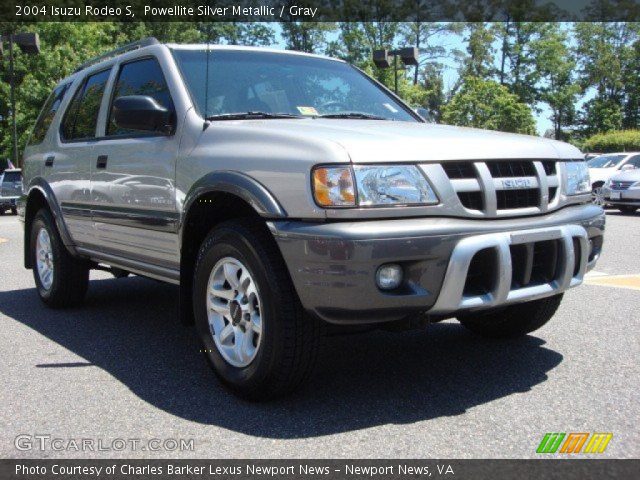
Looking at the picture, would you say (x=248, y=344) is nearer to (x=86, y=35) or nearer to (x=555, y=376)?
(x=555, y=376)

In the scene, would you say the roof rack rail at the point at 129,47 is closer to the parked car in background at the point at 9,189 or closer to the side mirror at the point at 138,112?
the side mirror at the point at 138,112

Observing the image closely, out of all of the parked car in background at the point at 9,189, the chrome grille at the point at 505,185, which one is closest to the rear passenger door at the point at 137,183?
the chrome grille at the point at 505,185

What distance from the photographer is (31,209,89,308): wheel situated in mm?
5832

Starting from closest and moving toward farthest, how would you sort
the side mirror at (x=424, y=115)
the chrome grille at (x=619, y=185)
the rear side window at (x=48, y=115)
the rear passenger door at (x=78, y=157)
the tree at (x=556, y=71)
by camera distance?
the side mirror at (x=424, y=115) < the rear passenger door at (x=78, y=157) < the rear side window at (x=48, y=115) < the chrome grille at (x=619, y=185) < the tree at (x=556, y=71)

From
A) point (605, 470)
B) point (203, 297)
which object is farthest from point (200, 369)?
point (605, 470)

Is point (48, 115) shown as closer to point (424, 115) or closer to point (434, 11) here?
point (424, 115)

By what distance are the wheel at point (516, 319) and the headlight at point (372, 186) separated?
132cm

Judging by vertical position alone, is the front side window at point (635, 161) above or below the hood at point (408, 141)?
below

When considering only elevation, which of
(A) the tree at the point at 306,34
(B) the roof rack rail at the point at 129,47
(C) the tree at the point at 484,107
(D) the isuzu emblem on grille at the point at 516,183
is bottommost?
(D) the isuzu emblem on grille at the point at 516,183

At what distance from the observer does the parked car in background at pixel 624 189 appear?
57.5ft

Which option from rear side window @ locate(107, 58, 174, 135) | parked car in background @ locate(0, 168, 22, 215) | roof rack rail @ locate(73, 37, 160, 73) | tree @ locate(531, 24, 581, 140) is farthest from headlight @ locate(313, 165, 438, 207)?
tree @ locate(531, 24, 581, 140)

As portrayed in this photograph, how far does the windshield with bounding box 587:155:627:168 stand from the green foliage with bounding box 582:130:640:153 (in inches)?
813

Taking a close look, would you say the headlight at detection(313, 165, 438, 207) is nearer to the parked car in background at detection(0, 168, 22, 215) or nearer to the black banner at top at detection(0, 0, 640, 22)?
the parked car in background at detection(0, 168, 22, 215)

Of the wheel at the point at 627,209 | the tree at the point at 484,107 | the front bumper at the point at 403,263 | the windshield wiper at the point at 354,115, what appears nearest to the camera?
the front bumper at the point at 403,263
